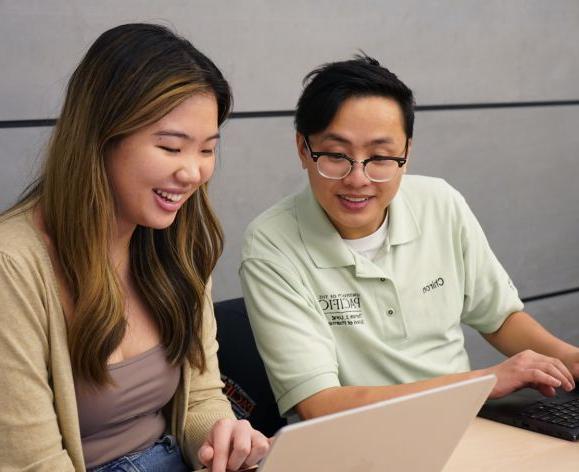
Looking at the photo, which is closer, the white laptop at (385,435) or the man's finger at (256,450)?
the white laptop at (385,435)

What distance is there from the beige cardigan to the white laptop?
1.76ft

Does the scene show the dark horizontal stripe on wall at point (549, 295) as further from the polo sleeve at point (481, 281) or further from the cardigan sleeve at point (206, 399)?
the cardigan sleeve at point (206, 399)

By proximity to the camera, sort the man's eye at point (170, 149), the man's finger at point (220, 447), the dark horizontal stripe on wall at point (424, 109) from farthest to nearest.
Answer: the dark horizontal stripe on wall at point (424, 109)
the man's eye at point (170, 149)
the man's finger at point (220, 447)

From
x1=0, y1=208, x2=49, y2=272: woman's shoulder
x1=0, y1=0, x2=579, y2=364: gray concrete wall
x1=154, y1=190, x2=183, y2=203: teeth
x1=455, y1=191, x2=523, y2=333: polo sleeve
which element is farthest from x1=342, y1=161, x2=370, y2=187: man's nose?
x1=0, y1=0, x2=579, y2=364: gray concrete wall

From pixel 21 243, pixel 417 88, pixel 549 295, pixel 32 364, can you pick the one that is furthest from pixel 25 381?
pixel 549 295

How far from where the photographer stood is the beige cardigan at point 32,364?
140cm

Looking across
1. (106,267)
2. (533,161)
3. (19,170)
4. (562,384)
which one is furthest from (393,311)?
(533,161)

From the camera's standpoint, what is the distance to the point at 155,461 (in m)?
1.63

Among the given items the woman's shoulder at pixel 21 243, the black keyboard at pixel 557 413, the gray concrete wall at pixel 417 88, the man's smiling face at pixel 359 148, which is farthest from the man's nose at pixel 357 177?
the gray concrete wall at pixel 417 88

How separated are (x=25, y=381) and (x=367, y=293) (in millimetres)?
777

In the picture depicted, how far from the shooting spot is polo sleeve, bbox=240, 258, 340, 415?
1784mm

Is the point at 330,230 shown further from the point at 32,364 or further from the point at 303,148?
the point at 32,364

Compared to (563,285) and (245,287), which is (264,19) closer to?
(245,287)

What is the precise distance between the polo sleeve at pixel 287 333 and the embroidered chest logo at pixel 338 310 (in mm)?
29
